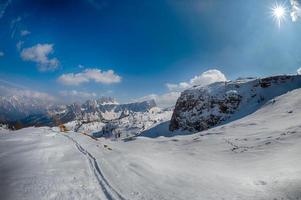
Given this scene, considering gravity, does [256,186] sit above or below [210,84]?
below

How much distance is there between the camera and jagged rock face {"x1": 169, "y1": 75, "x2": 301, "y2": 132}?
64062 millimetres

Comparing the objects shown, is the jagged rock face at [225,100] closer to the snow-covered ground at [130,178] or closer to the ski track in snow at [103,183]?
the snow-covered ground at [130,178]

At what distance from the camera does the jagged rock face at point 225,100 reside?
64062 mm

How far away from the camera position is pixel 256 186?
889 centimetres

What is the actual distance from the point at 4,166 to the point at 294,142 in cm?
1777

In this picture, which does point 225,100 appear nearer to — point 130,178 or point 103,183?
point 130,178

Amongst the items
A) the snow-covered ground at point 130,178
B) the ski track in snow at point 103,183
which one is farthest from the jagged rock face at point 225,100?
the ski track in snow at point 103,183

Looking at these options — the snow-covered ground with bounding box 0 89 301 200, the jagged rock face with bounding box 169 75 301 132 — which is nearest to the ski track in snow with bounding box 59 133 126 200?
the snow-covered ground with bounding box 0 89 301 200

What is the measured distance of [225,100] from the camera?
236ft

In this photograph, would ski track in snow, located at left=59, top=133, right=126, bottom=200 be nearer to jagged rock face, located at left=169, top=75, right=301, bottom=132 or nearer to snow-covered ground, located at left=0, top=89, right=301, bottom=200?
snow-covered ground, located at left=0, top=89, right=301, bottom=200

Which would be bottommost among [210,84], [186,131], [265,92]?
[186,131]

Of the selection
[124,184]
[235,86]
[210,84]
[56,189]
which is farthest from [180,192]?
[210,84]

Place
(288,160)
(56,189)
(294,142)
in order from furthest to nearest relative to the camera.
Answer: (294,142)
(288,160)
(56,189)

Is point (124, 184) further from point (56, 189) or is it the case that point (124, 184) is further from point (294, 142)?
point (294, 142)
